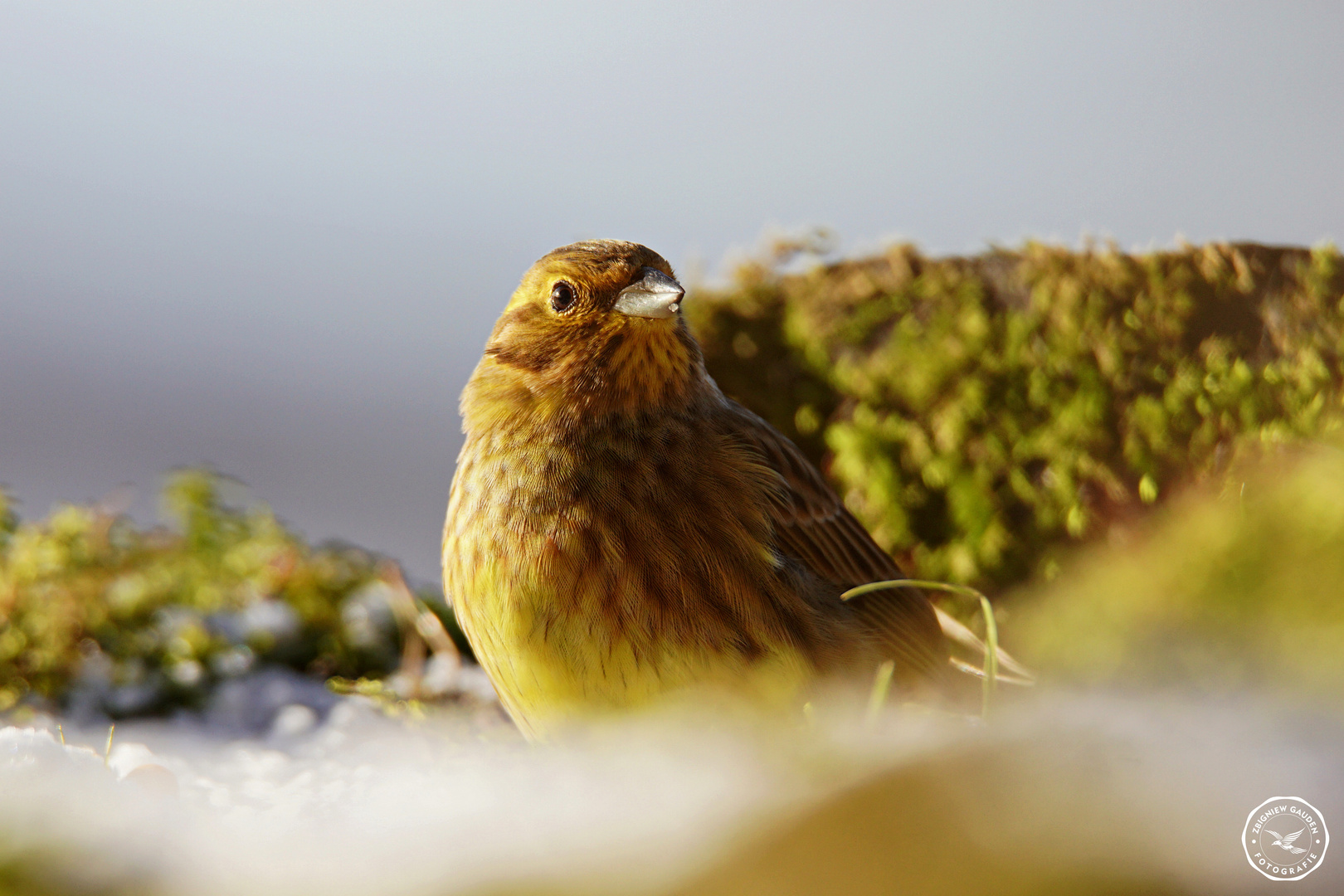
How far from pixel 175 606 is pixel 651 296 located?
258 centimetres

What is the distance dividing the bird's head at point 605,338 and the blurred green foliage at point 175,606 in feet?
6.05

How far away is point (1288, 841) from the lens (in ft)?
3.21

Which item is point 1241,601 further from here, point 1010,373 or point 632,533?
point 1010,373

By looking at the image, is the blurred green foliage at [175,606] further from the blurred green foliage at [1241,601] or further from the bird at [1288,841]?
the bird at [1288,841]

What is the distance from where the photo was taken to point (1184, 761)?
101cm

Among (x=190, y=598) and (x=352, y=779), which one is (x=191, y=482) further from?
(x=352, y=779)

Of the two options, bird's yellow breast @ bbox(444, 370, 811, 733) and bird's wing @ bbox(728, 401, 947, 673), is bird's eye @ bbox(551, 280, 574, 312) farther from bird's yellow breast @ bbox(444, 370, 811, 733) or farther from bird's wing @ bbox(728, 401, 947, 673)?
bird's wing @ bbox(728, 401, 947, 673)

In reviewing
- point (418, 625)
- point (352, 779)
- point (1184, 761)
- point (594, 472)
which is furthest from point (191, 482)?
point (1184, 761)

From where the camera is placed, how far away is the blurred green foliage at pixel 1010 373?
7.56 feet

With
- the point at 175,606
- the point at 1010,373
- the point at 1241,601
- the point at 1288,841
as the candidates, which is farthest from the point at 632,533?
the point at 175,606

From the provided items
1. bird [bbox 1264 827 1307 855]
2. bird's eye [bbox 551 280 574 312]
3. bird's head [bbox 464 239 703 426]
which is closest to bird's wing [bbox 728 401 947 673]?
bird's head [bbox 464 239 703 426]

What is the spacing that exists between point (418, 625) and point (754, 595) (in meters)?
1.86

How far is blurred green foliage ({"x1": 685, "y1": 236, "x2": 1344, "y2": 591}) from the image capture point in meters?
2.30

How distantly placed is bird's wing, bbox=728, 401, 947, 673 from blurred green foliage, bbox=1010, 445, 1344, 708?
0.55 m
